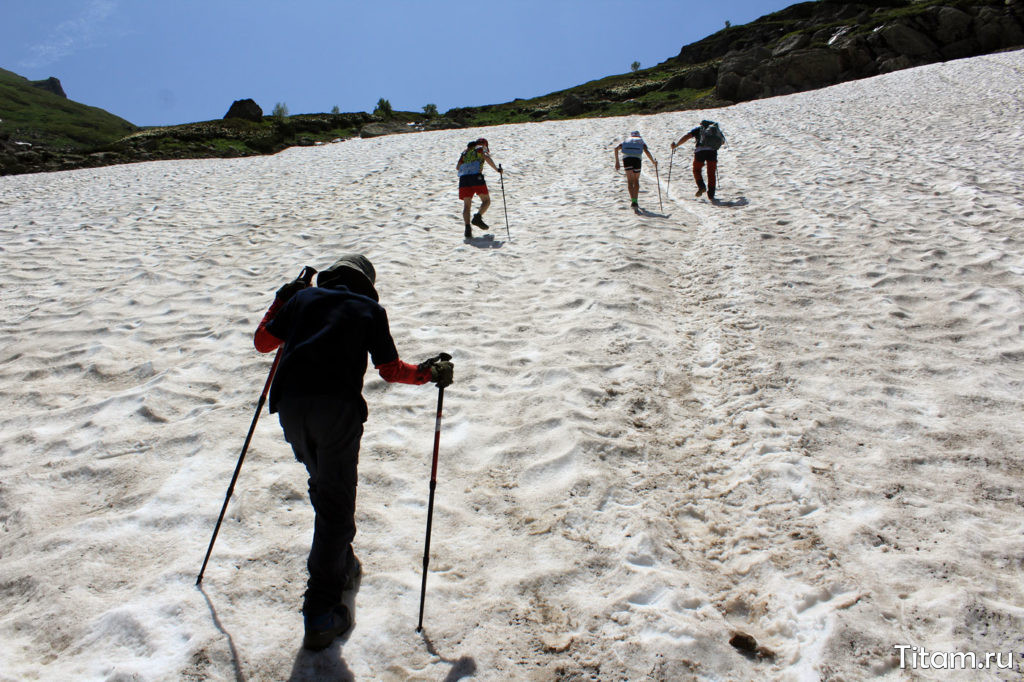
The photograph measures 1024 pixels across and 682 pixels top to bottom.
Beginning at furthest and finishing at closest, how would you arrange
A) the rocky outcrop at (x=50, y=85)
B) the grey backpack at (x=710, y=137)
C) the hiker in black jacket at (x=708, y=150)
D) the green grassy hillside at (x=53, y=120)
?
1. the rocky outcrop at (x=50, y=85)
2. the green grassy hillside at (x=53, y=120)
3. the grey backpack at (x=710, y=137)
4. the hiker in black jacket at (x=708, y=150)

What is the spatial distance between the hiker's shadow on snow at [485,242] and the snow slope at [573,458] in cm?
36

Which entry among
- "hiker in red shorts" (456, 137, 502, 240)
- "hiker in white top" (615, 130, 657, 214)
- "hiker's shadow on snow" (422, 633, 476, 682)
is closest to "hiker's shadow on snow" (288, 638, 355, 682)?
"hiker's shadow on snow" (422, 633, 476, 682)

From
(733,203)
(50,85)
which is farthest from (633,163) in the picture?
(50,85)

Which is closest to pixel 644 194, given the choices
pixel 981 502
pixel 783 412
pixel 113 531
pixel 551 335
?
pixel 551 335

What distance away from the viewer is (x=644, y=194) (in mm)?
15070

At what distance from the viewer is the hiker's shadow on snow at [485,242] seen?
11680 millimetres

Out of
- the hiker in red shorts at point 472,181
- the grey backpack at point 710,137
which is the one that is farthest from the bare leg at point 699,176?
the hiker in red shorts at point 472,181

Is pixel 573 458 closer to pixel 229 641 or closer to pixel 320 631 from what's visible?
pixel 320 631

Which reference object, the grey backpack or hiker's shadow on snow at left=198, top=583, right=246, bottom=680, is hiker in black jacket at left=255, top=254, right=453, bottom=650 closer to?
hiker's shadow on snow at left=198, top=583, right=246, bottom=680

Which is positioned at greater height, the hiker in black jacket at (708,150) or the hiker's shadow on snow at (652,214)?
the hiker in black jacket at (708,150)

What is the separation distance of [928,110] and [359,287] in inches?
1028

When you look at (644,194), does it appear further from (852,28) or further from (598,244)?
(852,28)

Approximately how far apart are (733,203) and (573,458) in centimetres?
1038

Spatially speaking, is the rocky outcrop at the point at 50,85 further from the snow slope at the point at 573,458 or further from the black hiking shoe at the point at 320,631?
the black hiking shoe at the point at 320,631
